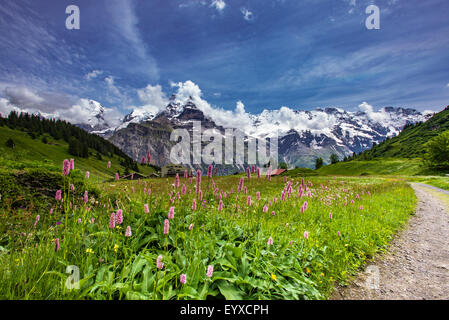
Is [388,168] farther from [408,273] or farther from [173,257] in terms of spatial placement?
[173,257]

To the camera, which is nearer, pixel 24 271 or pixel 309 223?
pixel 24 271

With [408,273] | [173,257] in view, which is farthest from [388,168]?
[173,257]

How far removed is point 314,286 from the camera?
3416 mm

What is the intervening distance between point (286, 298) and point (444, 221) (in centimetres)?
1062

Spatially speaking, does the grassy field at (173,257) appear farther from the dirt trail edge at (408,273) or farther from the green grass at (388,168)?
the green grass at (388,168)

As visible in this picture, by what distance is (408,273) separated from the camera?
4230 mm

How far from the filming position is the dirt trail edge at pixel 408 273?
3482 millimetres

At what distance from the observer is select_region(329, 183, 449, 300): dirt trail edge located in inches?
137

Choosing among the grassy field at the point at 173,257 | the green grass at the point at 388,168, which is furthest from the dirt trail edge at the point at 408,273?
the green grass at the point at 388,168

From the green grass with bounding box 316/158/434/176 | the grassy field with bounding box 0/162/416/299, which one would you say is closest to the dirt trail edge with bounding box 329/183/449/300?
the grassy field with bounding box 0/162/416/299
